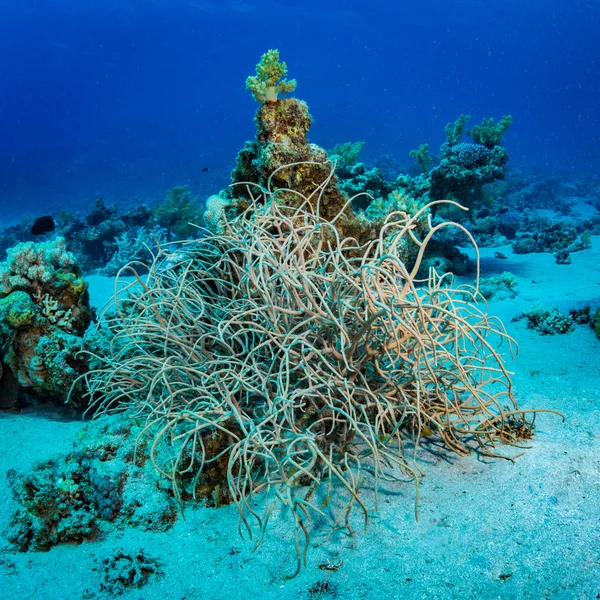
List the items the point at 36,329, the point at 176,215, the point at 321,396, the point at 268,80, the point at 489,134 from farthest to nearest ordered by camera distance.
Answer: the point at 176,215
the point at 489,134
the point at 268,80
the point at 36,329
the point at 321,396

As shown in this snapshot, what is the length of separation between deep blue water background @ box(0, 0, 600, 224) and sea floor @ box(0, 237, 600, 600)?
43790 millimetres

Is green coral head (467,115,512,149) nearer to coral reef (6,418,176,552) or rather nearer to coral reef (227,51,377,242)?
coral reef (227,51,377,242)

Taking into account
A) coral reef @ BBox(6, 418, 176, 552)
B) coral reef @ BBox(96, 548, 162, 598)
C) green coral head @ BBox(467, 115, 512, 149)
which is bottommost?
coral reef @ BBox(96, 548, 162, 598)

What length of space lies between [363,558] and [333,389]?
2.99 ft

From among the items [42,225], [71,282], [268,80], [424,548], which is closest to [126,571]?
[424,548]

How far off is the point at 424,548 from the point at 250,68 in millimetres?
175714

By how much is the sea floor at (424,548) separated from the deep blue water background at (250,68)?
144ft

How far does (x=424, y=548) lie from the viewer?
2.07 meters

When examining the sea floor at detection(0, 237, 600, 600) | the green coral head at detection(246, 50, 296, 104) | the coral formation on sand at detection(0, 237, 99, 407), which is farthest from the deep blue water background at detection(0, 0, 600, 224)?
the sea floor at detection(0, 237, 600, 600)

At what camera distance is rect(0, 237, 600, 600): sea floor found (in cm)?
188

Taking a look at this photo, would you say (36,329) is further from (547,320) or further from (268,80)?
(547,320)

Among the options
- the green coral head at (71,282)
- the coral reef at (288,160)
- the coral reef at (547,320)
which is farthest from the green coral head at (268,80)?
the coral reef at (547,320)

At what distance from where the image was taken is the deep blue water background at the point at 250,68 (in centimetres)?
6525

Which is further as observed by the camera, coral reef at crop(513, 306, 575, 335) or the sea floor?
coral reef at crop(513, 306, 575, 335)
